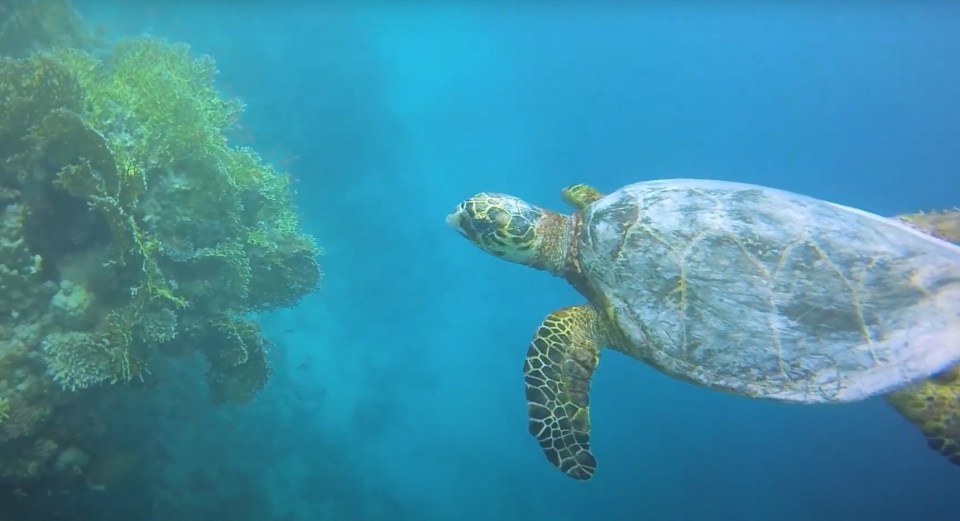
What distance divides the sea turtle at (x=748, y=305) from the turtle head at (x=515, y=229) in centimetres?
53

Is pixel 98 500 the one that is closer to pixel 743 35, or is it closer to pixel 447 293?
pixel 447 293

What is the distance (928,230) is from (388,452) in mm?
13992

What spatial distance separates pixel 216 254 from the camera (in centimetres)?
589

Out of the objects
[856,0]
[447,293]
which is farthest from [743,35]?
[447,293]

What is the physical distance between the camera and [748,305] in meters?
3.96

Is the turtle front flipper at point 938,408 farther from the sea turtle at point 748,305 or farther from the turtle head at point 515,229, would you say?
the turtle head at point 515,229

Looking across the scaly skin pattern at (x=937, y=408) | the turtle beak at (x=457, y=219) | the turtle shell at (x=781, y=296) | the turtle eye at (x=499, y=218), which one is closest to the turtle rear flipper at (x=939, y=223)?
the turtle shell at (x=781, y=296)

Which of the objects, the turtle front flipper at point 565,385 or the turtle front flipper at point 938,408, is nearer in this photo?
the turtle front flipper at point 938,408

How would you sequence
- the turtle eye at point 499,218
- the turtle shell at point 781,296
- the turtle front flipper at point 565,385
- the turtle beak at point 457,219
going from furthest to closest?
the turtle beak at point 457,219 < the turtle eye at point 499,218 < the turtle front flipper at point 565,385 < the turtle shell at point 781,296

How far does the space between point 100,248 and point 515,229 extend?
4.13m

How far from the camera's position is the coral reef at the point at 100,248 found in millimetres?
4695

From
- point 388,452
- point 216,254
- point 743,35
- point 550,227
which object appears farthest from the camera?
point 743,35

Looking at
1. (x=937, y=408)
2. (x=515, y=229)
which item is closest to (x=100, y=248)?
(x=515, y=229)

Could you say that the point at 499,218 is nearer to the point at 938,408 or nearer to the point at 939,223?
the point at 938,408
